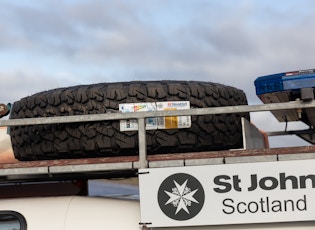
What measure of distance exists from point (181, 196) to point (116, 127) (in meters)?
0.76

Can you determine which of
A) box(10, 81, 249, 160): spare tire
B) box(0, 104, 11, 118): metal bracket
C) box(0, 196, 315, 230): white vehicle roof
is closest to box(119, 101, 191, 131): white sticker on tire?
box(10, 81, 249, 160): spare tire

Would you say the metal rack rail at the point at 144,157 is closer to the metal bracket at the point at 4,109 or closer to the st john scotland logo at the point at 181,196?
the st john scotland logo at the point at 181,196

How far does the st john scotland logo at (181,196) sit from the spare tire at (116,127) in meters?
0.54

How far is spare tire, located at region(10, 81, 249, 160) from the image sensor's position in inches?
159

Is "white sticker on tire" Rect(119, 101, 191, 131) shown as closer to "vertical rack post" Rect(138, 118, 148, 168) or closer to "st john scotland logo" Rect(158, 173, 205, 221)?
"vertical rack post" Rect(138, 118, 148, 168)

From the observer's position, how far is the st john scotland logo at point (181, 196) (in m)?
3.52

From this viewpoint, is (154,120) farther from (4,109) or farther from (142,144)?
(4,109)

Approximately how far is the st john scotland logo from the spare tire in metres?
0.54

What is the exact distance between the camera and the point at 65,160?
3.99 meters

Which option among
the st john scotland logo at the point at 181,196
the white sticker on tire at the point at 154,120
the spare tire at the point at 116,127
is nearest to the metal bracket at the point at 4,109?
the spare tire at the point at 116,127

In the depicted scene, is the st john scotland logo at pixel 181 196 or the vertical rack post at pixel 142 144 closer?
the st john scotland logo at pixel 181 196

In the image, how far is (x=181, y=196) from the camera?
11.6 ft

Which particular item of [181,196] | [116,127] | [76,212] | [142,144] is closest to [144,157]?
[142,144]

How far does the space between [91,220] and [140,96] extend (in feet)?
2.91
